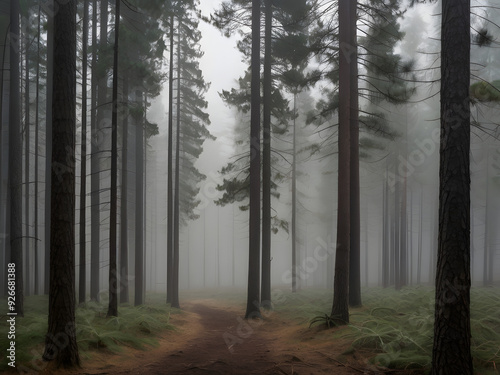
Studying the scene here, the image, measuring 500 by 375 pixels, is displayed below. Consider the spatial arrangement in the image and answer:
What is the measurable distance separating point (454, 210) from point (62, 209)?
6698mm

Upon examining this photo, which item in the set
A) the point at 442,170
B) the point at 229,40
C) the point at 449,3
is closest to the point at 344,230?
the point at 442,170

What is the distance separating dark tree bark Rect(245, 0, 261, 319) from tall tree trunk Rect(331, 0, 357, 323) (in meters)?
4.20

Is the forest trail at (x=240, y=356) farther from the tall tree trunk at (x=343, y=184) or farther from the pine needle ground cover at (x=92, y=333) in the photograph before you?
the tall tree trunk at (x=343, y=184)

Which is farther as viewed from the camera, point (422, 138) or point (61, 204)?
point (422, 138)

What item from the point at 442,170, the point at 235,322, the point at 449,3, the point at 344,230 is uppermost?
the point at 449,3

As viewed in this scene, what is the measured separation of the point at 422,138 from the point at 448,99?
19.3 m

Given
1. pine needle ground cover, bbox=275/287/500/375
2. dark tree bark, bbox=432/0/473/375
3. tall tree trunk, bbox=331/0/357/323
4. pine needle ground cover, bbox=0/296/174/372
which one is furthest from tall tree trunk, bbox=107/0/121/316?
dark tree bark, bbox=432/0/473/375

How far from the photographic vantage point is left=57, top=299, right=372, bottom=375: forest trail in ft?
23.1

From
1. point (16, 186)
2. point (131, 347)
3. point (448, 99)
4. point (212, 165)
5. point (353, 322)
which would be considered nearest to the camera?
point (448, 99)

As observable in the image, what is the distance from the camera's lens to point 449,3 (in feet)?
18.9

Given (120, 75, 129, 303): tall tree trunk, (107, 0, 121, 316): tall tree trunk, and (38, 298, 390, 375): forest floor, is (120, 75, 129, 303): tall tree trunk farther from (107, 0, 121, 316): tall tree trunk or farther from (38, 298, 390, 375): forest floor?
(38, 298, 390, 375): forest floor

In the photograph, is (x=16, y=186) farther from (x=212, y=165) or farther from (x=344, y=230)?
(x=212, y=165)

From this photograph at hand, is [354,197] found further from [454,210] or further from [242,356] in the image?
[454,210]

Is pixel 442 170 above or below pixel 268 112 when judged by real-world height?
below
